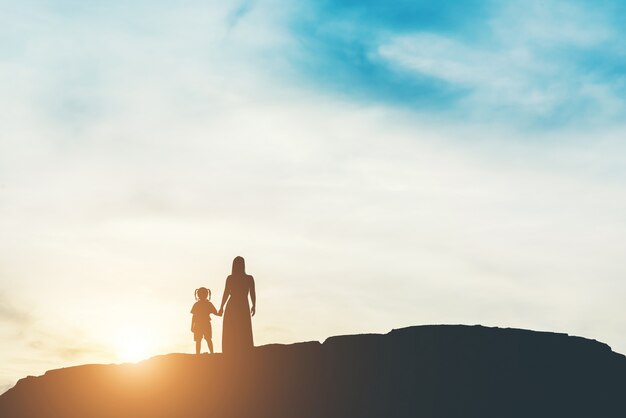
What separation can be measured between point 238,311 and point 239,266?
1501mm

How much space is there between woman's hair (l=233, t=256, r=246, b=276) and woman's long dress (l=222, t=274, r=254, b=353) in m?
0.13

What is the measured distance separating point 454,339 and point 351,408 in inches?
162

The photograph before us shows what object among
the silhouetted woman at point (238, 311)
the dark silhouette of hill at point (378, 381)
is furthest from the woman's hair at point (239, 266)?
the dark silhouette of hill at point (378, 381)

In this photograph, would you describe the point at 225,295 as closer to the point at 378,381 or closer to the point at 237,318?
the point at 237,318

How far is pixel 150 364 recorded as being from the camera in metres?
30.1

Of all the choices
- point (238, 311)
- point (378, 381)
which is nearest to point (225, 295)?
point (238, 311)

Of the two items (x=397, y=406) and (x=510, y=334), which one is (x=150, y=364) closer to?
(x=397, y=406)

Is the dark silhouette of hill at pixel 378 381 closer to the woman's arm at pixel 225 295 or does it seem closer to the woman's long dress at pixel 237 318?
the woman's long dress at pixel 237 318

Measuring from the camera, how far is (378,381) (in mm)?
28859

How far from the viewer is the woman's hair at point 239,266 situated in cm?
2773

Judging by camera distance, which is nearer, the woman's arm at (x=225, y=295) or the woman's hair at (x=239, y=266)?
the woman's hair at (x=239, y=266)

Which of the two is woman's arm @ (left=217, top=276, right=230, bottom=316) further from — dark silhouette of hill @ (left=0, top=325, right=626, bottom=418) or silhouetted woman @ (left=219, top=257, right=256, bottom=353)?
dark silhouette of hill @ (left=0, top=325, right=626, bottom=418)

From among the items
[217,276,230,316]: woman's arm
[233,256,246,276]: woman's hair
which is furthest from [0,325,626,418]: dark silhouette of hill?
[233,256,246,276]: woman's hair

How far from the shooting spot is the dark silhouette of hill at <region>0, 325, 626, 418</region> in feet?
92.8
